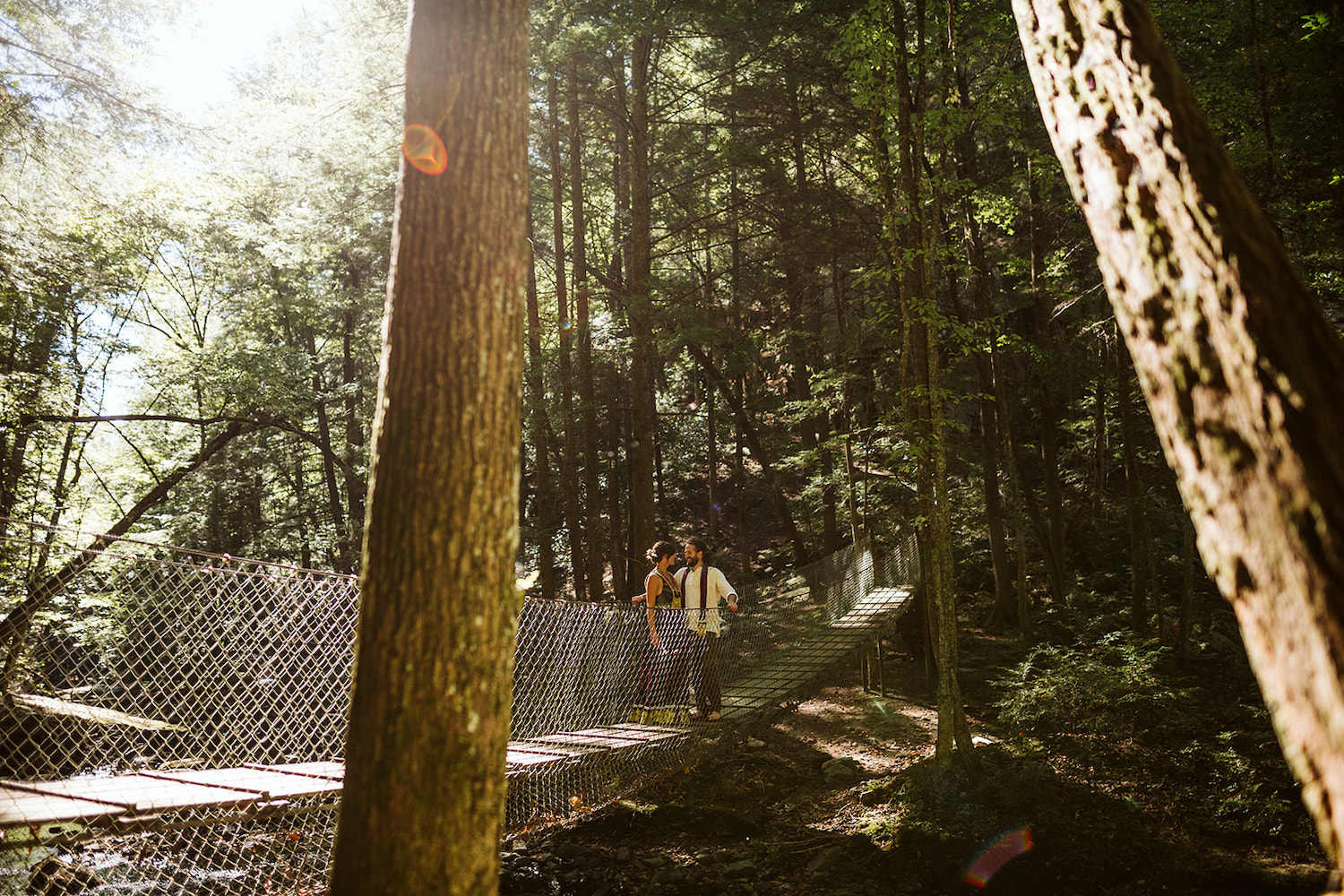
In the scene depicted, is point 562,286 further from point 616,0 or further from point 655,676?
point 655,676

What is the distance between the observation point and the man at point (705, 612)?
5051mm

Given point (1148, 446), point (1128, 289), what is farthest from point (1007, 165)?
point (1128, 289)

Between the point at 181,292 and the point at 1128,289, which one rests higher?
the point at 181,292

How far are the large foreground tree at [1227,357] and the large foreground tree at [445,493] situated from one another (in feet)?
3.86

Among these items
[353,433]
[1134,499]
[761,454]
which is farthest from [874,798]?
[353,433]

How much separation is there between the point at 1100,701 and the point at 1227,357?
5179mm

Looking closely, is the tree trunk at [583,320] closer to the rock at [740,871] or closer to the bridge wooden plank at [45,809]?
the rock at [740,871]

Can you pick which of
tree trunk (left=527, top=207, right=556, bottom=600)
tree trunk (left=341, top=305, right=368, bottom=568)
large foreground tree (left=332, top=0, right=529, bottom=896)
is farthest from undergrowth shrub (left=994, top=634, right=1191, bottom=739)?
tree trunk (left=341, top=305, right=368, bottom=568)

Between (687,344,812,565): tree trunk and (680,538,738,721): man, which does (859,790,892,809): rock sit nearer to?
(680,538,738,721): man

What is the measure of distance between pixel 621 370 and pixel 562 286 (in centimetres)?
374

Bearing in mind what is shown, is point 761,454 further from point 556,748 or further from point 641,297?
point 556,748

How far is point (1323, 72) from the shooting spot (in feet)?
18.6

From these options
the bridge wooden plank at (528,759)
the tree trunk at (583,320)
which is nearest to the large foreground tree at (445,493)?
the bridge wooden plank at (528,759)

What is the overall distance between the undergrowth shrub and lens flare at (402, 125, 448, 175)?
5593mm
